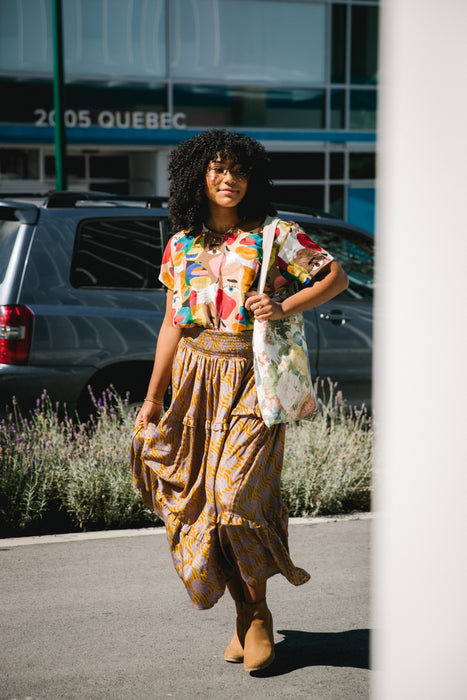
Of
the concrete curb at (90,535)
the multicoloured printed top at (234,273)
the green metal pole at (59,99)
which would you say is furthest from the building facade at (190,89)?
the multicoloured printed top at (234,273)

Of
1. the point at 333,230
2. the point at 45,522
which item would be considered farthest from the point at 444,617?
the point at 333,230

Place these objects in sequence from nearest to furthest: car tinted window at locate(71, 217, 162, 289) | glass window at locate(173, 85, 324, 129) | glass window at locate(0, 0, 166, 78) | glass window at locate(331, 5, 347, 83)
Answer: car tinted window at locate(71, 217, 162, 289), glass window at locate(0, 0, 166, 78), glass window at locate(173, 85, 324, 129), glass window at locate(331, 5, 347, 83)

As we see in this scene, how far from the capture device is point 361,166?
66.3ft

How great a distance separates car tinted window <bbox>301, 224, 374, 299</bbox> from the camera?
6.44 meters

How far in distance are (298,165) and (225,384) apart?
55.4 feet

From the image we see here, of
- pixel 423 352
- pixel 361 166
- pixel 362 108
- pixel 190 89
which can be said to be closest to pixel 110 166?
pixel 190 89

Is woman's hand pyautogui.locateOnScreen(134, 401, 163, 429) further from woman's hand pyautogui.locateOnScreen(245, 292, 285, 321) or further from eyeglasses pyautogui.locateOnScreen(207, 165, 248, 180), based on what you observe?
eyeglasses pyautogui.locateOnScreen(207, 165, 248, 180)

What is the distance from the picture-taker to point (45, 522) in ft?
16.2

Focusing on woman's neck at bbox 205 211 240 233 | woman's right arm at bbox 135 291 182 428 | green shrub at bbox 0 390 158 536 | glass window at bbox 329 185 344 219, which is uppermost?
glass window at bbox 329 185 344 219

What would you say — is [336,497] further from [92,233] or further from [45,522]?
[92,233]

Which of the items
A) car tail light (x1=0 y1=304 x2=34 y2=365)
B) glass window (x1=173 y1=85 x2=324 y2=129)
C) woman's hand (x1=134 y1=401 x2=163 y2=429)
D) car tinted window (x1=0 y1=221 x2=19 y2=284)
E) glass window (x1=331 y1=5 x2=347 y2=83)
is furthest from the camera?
glass window (x1=331 y1=5 x2=347 y2=83)

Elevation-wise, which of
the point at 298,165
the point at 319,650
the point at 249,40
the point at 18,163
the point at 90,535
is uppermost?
the point at 249,40

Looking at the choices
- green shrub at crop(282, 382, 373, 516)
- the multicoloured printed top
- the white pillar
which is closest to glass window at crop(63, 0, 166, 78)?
green shrub at crop(282, 382, 373, 516)

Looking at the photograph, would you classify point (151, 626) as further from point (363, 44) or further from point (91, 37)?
point (363, 44)
